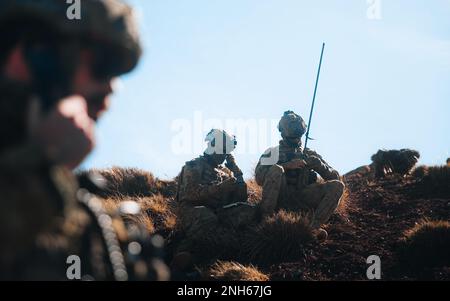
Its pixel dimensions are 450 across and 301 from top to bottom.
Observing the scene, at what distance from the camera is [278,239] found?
9.72m

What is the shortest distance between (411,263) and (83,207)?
742cm

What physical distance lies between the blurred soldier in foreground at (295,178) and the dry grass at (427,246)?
122cm

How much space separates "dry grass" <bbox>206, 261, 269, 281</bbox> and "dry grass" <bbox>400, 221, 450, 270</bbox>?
2.07 metres

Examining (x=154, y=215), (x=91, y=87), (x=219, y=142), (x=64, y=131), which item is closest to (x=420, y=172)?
(x=219, y=142)

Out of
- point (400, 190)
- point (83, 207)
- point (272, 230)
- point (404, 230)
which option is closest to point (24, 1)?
point (83, 207)

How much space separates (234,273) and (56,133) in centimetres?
643

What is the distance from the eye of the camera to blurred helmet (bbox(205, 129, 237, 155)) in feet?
35.2

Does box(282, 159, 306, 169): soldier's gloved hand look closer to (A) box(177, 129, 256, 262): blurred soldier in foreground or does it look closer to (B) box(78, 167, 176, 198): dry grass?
(A) box(177, 129, 256, 262): blurred soldier in foreground

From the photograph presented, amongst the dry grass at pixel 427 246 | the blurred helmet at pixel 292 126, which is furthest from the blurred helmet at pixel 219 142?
the dry grass at pixel 427 246

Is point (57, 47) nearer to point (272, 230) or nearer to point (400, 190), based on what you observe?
point (272, 230)

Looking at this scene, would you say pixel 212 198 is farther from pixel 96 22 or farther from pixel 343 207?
pixel 96 22

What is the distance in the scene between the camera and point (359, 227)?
1091 cm

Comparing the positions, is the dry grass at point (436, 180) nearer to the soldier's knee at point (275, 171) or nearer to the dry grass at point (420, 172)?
the dry grass at point (420, 172)

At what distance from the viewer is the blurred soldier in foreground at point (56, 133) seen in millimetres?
1903
